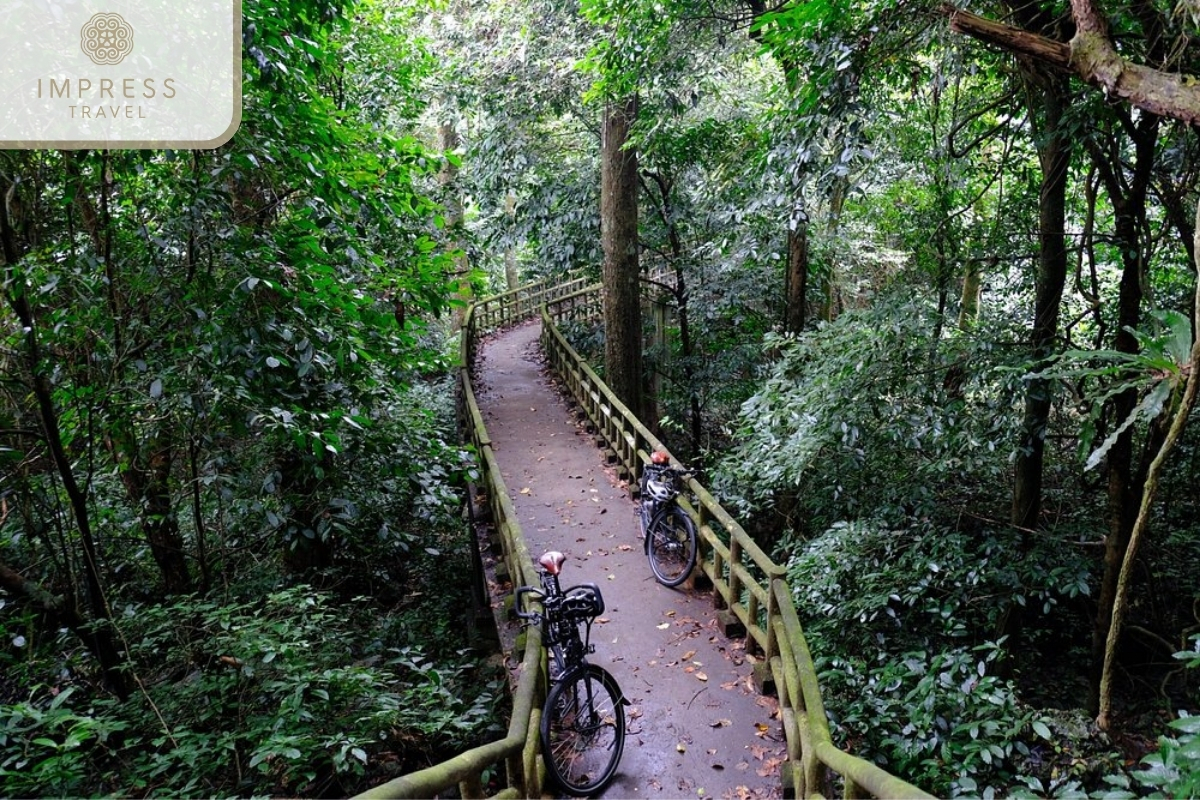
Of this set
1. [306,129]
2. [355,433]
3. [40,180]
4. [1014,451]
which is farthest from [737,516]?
[40,180]

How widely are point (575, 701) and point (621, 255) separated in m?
9.18

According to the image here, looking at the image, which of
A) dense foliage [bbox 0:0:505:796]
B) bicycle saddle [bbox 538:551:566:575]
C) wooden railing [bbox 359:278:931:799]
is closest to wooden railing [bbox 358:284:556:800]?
wooden railing [bbox 359:278:931:799]

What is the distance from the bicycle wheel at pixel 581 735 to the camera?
4.84 meters

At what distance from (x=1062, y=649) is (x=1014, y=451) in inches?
120

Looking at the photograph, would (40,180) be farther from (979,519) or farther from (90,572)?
(979,519)

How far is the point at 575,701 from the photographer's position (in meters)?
5.06

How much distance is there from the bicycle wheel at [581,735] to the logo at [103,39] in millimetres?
4617

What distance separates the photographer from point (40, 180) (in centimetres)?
→ 474

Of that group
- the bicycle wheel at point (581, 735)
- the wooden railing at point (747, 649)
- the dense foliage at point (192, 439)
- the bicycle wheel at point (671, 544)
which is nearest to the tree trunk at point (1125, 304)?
the wooden railing at point (747, 649)

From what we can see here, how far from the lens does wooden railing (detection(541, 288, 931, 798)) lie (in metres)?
3.97

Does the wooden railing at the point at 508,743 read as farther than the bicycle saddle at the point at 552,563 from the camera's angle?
No

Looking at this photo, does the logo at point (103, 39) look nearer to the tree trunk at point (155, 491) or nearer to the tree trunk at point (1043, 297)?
the tree trunk at point (155, 491)

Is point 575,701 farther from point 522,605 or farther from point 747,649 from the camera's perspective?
point 747,649

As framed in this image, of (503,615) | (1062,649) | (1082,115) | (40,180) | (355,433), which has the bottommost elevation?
(1062,649)
